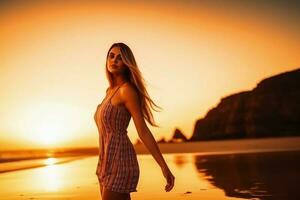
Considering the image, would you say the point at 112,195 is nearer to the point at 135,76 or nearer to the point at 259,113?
the point at 135,76

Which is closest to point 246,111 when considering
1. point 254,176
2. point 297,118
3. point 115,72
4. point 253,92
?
point 253,92

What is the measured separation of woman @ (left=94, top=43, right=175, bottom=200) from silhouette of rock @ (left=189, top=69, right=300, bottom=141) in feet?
384

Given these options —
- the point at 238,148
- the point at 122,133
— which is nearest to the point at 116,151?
the point at 122,133

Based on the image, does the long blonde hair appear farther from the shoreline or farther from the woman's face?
the shoreline

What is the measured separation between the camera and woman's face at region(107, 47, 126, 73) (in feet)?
12.5

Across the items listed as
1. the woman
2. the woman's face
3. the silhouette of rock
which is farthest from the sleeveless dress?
the silhouette of rock

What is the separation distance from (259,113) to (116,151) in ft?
417

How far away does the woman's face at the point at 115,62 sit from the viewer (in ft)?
12.5

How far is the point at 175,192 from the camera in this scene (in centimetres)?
1113

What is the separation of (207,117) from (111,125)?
432 ft

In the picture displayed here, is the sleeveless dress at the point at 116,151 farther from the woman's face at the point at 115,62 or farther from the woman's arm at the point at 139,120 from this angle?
the woman's face at the point at 115,62

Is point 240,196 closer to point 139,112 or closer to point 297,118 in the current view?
point 139,112

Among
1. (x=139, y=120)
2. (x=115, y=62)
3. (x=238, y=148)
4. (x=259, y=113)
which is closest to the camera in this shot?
(x=139, y=120)

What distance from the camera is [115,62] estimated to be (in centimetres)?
383
